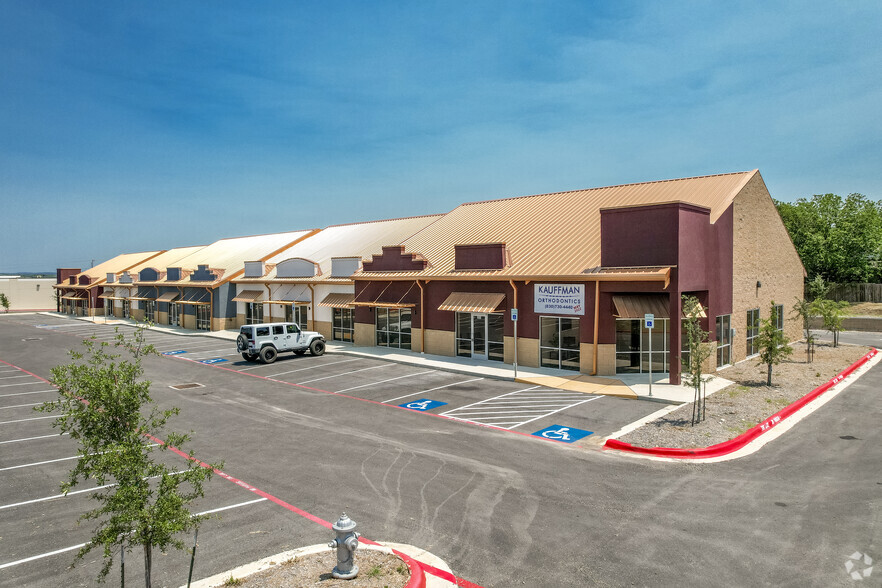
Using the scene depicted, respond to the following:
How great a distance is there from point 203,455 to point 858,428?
18.3 m

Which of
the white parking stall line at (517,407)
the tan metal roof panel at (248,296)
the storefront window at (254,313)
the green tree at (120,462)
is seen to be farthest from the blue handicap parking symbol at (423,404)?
the tan metal roof panel at (248,296)

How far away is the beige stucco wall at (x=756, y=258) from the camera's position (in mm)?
25703

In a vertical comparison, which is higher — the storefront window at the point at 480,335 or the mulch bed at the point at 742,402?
the storefront window at the point at 480,335

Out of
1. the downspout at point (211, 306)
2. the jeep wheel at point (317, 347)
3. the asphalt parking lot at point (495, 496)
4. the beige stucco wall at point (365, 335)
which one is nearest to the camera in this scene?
the asphalt parking lot at point (495, 496)

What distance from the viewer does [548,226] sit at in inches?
1183

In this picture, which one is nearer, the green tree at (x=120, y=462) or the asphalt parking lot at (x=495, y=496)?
the green tree at (x=120, y=462)

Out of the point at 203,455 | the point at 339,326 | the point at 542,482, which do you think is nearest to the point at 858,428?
the point at 542,482

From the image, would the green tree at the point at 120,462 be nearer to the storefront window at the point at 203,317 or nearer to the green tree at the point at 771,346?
the green tree at the point at 771,346

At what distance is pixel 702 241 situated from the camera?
22.5 metres

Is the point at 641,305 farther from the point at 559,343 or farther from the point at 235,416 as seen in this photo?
the point at 235,416

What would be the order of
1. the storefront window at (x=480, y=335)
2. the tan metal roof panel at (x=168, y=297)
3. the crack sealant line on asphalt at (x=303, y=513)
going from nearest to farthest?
1. the crack sealant line on asphalt at (x=303, y=513)
2. the storefront window at (x=480, y=335)
3. the tan metal roof panel at (x=168, y=297)

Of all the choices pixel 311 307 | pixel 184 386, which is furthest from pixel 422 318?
pixel 184 386

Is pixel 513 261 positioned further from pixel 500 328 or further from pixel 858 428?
pixel 858 428

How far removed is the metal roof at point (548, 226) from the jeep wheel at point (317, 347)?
204 inches
